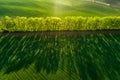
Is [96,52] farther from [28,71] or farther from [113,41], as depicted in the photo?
[28,71]

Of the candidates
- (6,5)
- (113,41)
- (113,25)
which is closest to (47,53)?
(113,41)

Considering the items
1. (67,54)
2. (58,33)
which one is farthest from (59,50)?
(58,33)

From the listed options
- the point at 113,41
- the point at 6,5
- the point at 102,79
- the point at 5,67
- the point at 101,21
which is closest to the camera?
the point at 102,79

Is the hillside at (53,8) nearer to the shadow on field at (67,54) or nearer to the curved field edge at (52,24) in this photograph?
the curved field edge at (52,24)

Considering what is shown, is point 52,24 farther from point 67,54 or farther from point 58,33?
point 67,54

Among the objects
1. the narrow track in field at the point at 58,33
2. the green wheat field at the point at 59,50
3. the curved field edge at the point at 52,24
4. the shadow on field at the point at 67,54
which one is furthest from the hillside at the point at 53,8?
the shadow on field at the point at 67,54

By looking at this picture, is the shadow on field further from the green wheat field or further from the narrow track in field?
the narrow track in field
